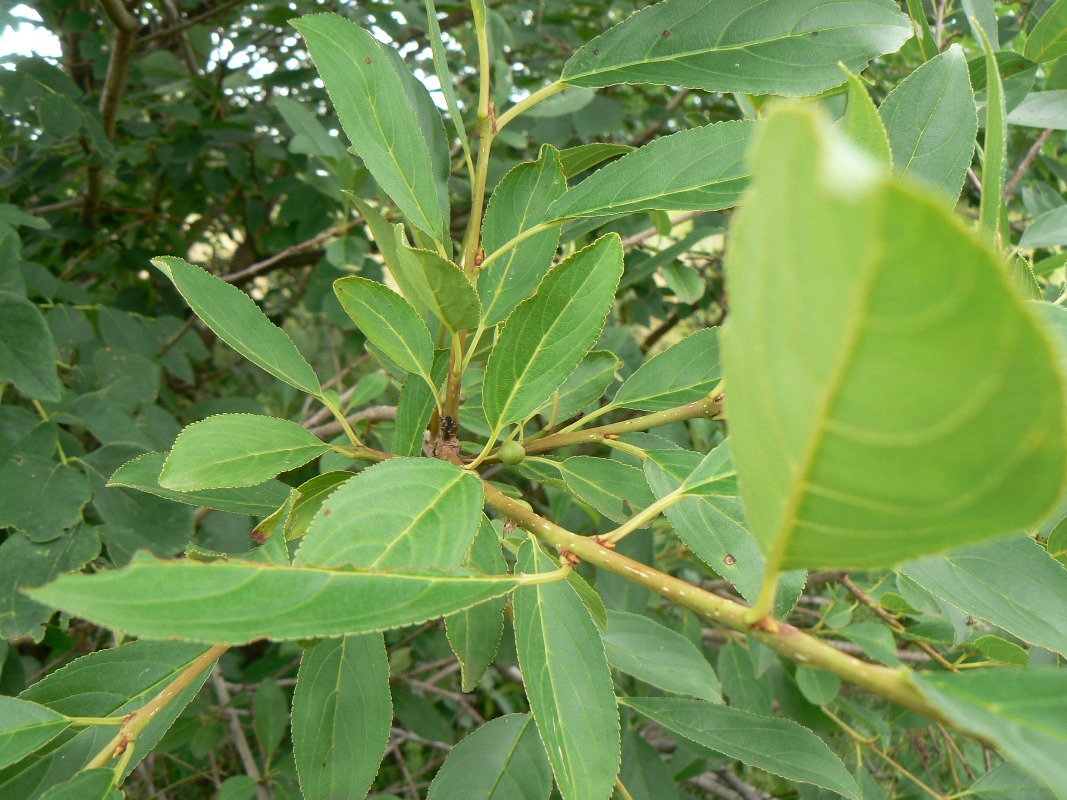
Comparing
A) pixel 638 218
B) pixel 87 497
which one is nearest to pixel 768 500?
pixel 87 497

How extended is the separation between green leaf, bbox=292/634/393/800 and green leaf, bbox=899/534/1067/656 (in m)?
0.44

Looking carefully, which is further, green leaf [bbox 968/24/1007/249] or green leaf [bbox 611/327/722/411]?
green leaf [bbox 611/327/722/411]

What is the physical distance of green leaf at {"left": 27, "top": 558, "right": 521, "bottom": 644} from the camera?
28 centimetres

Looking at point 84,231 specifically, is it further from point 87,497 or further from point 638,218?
point 638,218

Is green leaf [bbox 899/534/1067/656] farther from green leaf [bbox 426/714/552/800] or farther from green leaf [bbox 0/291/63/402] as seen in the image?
green leaf [bbox 0/291/63/402]

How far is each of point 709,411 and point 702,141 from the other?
211 mm

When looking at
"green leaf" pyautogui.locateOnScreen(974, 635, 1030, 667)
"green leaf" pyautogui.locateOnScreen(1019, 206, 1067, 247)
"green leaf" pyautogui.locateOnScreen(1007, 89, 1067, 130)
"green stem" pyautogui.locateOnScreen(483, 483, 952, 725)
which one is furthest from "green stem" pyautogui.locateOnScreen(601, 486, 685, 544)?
"green leaf" pyautogui.locateOnScreen(1007, 89, 1067, 130)

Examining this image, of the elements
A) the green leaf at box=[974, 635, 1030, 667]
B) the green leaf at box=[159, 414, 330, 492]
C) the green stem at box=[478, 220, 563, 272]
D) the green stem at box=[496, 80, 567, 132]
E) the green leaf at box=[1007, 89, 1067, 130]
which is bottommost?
the green leaf at box=[974, 635, 1030, 667]

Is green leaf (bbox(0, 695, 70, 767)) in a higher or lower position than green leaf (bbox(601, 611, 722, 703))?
higher

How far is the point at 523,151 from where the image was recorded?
7.09 feet

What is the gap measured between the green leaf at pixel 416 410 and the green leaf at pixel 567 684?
0.18 meters

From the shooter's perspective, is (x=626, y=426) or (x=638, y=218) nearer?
(x=626, y=426)

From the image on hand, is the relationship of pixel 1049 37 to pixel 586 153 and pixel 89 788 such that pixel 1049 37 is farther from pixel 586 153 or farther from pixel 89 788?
pixel 89 788

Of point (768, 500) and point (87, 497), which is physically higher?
point (768, 500)
